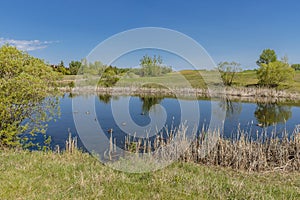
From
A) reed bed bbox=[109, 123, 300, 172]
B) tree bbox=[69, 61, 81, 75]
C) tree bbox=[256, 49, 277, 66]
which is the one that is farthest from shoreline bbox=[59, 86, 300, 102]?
tree bbox=[256, 49, 277, 66]

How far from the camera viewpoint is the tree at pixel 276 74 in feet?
125

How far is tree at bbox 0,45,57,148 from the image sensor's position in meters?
6.29

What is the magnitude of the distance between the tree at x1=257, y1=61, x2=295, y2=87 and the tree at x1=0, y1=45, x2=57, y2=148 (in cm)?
3964

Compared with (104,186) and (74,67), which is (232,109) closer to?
(104,186)

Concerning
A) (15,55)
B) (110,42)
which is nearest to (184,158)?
(110,42)

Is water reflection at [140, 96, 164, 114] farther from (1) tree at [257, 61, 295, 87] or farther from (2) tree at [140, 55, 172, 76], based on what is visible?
(1) tree at [257, 61, 295, 87]

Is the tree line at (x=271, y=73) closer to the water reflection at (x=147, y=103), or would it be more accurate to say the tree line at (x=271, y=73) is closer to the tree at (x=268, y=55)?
the water reflection at (x=147, y=103)

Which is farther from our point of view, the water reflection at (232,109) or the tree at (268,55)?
the tree at (268,55)

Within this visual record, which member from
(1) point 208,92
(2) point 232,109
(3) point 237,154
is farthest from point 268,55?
(3) point 237,154

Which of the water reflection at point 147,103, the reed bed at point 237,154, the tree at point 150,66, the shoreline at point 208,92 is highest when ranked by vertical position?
the tree at point 150,66

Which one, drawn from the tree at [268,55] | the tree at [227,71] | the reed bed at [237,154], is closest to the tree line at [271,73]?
the tree at [227,71]

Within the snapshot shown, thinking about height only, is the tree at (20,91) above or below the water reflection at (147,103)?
above

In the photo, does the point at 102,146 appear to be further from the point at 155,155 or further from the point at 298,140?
the point at 298,140

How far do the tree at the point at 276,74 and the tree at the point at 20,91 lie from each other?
130ft
